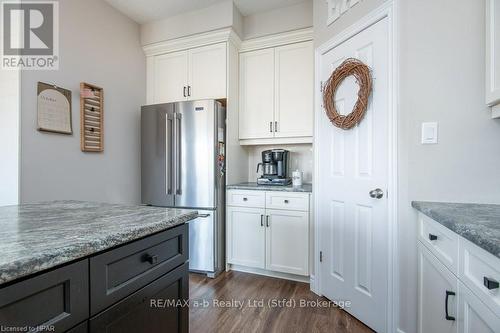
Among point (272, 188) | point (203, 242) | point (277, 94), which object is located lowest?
point (203, 242)

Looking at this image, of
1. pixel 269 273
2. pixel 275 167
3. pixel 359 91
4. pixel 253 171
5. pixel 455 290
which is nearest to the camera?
pixel 455 290

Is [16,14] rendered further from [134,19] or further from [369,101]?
[369,101]

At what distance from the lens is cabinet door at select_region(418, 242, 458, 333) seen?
105 centimetres

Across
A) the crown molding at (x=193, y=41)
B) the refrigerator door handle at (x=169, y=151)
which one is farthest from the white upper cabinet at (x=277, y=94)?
the refrigerator door handle at (x=169, y=151)

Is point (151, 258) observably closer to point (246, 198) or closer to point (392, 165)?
point (392, 165)

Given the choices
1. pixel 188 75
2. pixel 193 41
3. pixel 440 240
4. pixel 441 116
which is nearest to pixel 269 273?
pixel 440 240

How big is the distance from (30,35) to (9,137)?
0.85 meters

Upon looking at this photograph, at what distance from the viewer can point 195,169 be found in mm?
2639

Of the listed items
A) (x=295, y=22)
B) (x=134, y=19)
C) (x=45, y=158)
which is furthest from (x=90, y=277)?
(x=134, y=19)

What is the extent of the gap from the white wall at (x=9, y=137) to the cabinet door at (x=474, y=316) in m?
2.73

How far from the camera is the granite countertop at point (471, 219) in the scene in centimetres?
80

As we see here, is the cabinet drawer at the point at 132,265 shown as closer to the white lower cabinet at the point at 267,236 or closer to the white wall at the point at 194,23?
the white lower cabinet at the point at 267,236

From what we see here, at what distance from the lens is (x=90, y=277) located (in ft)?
2.33

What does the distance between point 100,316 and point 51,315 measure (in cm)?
14
